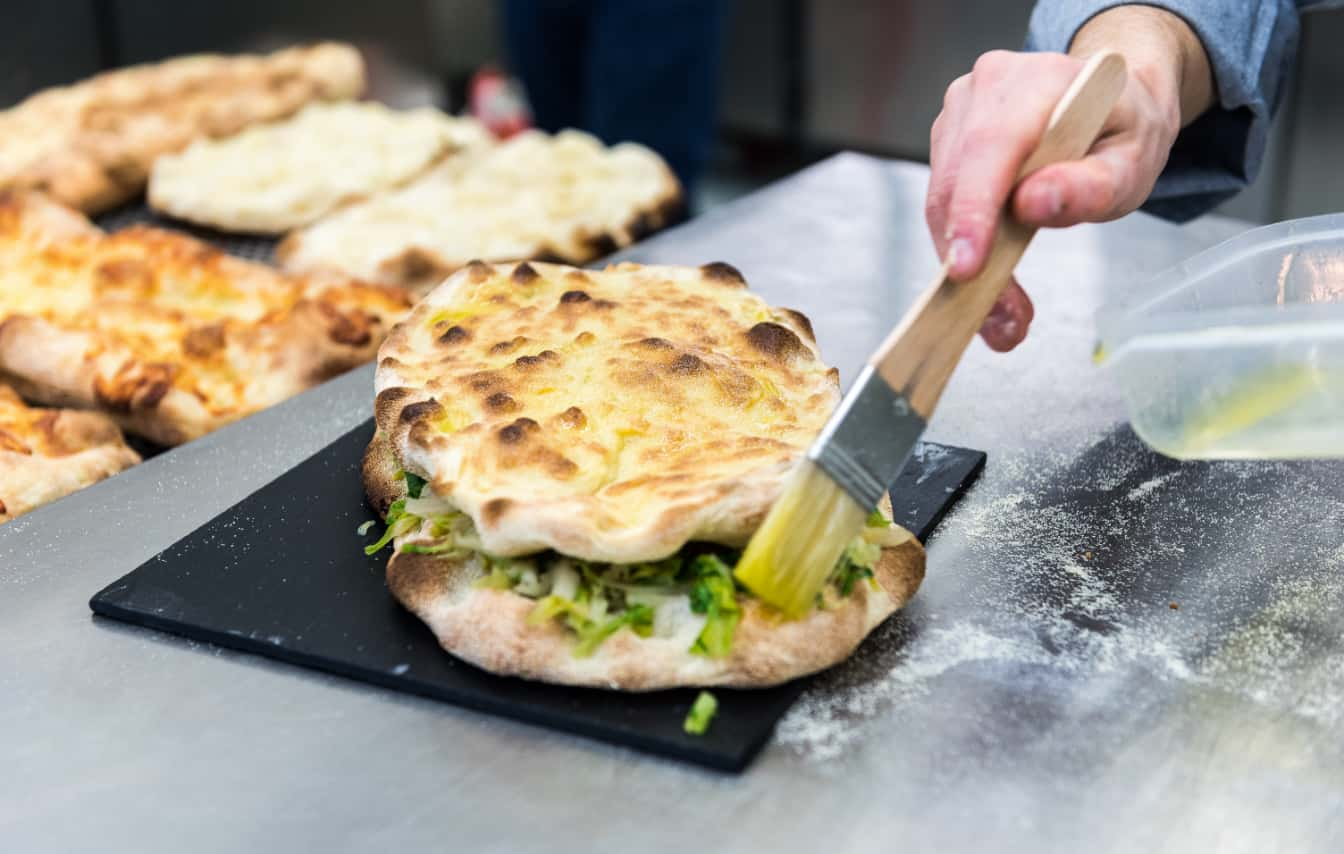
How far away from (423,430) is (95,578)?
17.7 inches

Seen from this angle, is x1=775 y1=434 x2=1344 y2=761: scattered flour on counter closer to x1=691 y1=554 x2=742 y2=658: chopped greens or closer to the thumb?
x1=691 y1=554 x2=742 y2=658: chopped greens

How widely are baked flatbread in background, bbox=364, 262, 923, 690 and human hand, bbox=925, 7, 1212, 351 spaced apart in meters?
0.26

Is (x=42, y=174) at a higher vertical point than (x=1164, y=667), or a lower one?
lower

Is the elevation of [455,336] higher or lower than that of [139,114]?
higher

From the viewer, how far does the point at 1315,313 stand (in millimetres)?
1279

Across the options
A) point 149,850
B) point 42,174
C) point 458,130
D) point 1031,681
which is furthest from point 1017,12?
point 149,850

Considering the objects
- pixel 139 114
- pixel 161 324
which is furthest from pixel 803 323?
pixel 139 114

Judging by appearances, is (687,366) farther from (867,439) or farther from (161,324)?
(161,324)

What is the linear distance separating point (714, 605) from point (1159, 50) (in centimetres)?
99

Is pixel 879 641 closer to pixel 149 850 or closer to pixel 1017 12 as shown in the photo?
pixel 149 850

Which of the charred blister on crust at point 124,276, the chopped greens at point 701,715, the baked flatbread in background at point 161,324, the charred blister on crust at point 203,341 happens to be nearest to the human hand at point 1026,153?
the chopped greens at point 701,715

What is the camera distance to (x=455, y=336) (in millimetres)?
1798

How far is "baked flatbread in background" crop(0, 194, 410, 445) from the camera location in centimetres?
230

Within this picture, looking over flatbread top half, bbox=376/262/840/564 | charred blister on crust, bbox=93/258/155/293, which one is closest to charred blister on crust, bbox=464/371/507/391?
flatbread top half, bbox=376/262/840/564
